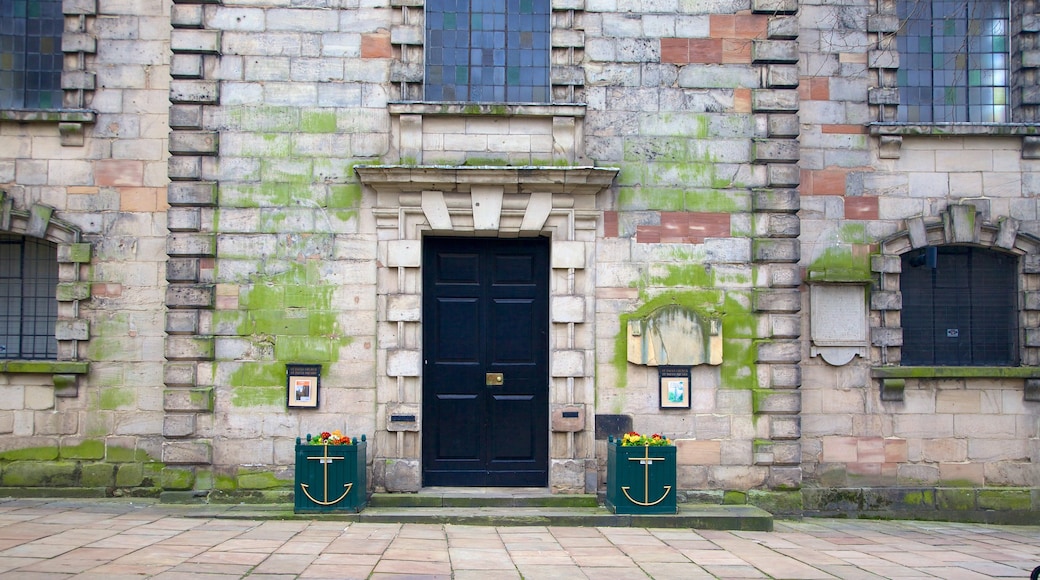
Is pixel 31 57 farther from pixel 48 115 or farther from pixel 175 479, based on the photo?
pixel 175 479

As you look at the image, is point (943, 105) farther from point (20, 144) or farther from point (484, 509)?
point (20, 144)

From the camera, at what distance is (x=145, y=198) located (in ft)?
34.2

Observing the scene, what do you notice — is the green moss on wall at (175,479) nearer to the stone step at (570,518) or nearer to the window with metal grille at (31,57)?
the stone step at (570,518)

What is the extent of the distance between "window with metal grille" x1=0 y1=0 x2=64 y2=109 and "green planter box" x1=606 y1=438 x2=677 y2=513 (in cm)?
858

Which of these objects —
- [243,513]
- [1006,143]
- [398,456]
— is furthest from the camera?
[1006,143]

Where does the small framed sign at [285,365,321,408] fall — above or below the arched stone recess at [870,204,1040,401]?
below

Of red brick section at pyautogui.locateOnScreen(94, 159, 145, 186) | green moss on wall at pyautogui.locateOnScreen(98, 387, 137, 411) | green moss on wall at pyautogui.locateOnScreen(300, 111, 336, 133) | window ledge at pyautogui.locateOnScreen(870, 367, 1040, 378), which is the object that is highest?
green moss on wall at pyautogui.locateOnScreen(300, 111, 336, 133)

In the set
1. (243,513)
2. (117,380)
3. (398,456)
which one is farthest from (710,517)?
(117,380)

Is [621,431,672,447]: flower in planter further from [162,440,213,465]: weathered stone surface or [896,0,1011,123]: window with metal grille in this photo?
[896,0,1011,123]: window with metal grille

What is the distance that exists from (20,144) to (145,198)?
1.72 metres

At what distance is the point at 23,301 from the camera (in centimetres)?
1058

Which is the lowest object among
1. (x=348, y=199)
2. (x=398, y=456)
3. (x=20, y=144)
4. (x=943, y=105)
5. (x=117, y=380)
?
(x=398, y=456)

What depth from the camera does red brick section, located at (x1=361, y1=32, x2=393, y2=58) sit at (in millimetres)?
10180

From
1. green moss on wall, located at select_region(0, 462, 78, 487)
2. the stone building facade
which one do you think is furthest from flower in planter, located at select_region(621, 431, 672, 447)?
green moss on wall, located at select_region(0, 462, 78, 487)
